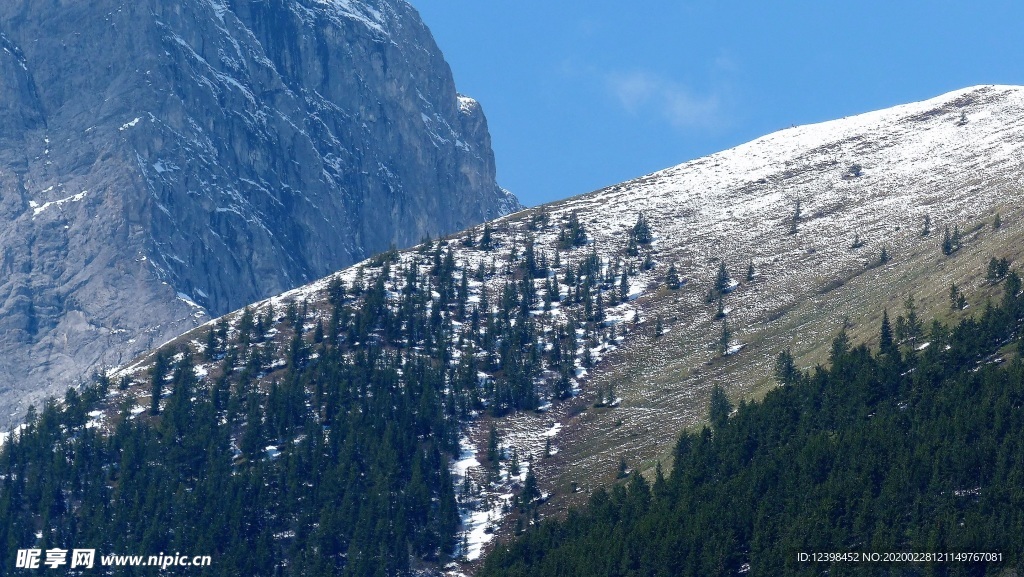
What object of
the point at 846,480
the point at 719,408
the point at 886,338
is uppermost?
the point at 886,338

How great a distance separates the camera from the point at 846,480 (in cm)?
14212

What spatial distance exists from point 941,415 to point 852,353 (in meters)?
27.9

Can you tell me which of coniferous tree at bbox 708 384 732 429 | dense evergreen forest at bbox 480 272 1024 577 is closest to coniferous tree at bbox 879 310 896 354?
dense evergreen forest at bbox 480 272 1024 577

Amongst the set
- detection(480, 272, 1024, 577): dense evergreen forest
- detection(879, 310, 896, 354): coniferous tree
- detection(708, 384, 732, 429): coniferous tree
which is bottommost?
detection(480, 272, 1024, 577): dense evergreen forest

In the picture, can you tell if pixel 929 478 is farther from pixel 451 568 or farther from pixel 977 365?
pixel 451 568

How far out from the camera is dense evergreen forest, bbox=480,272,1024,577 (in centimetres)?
12988

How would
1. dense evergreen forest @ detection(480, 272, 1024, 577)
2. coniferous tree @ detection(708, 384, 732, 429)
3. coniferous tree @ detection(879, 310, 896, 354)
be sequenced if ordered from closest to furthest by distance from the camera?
1. dense evergreen forest @ detection(480, 272, 1024, 577)
2. coniferous tree @ detection(708, 384, 732, 429)
3. coniferous tree @ detection(879, 310, 896, 354)

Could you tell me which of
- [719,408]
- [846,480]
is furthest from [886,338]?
[846,480]

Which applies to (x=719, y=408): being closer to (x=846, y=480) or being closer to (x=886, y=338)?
(x=886, y=338)

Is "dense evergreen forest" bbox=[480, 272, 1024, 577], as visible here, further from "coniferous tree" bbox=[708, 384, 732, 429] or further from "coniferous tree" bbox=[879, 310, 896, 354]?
"coniferous tree" bbox=[708, 384, 732, 429]

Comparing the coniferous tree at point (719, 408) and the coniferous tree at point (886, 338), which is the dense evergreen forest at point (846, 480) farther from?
the coniferous tree at point (719, 408)

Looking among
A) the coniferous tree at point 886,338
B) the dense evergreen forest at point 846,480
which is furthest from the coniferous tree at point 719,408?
the coniferous tree at point 886,338

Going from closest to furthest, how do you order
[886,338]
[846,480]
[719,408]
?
[846,480] → [886,338] → [719,408]

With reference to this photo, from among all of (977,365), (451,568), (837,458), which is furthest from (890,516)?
(451,568)
